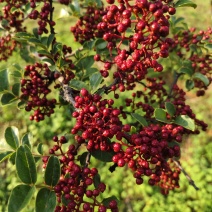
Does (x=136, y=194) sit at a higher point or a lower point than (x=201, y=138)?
lower

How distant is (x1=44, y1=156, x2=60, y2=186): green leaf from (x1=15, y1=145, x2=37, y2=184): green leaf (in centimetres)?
10

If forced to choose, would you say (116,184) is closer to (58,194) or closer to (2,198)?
(2,198)

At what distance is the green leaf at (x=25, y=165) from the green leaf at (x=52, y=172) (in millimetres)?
100

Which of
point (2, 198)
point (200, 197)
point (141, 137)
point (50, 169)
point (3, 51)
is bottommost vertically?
point (2, 198)

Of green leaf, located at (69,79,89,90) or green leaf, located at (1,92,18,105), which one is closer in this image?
green leaf, located at (69,79,89,90)

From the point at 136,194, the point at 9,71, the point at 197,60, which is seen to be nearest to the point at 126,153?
the point at 9,71

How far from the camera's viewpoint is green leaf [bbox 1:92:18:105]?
2.13 meters

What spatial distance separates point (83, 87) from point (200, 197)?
320cm

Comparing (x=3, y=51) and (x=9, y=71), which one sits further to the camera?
A: (x=3, y=51)

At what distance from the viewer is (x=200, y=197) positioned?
13.7ft

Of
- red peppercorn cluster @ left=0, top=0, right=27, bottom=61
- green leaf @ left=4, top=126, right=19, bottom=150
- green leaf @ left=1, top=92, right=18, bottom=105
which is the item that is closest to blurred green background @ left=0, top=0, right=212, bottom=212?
red peppercorn cluster @ left=0, top=0, right=27, bottom=61

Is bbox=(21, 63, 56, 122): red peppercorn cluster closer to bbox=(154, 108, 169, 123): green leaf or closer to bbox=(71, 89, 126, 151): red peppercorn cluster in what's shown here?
bbox=(71, 89, 126, 151): red peppercorn cluster

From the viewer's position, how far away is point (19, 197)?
1331 millimetres

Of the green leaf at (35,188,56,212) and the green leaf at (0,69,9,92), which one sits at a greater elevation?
the green leaf at (0,69,9,92)
